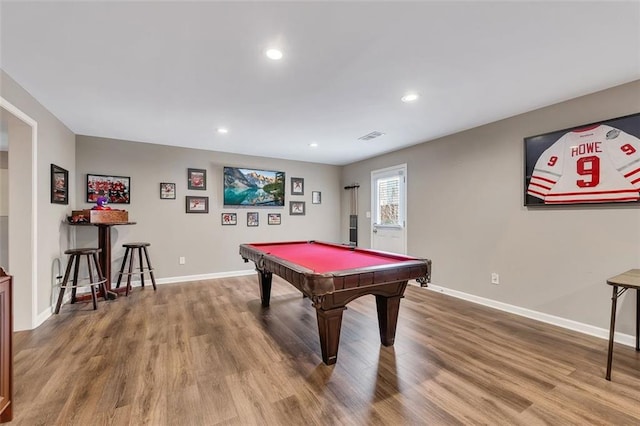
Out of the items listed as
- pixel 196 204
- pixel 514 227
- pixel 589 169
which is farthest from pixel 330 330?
pixel 196 204

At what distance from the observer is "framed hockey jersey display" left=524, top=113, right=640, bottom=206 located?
99.4 inches

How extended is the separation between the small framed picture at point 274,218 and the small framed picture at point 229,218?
659 mm

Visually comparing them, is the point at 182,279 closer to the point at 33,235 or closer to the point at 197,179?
the point at 197,179

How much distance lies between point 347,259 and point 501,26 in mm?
2087

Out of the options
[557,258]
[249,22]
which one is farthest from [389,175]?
[249,22]

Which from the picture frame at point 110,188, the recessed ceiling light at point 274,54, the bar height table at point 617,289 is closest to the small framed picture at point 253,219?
the picture frame at point 110,188

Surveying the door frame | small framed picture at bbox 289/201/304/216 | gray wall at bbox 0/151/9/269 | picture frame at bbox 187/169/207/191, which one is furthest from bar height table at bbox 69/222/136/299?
small framed picture at bbox 289/201/304/216

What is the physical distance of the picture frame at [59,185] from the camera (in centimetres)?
327

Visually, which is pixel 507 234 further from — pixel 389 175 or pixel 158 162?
pixel 158 162

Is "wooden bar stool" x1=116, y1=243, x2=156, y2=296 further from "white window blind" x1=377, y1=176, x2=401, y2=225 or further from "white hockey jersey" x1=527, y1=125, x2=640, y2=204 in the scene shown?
A: "white hockey jersey" x1=527, y1=125, x2=640, y2=204

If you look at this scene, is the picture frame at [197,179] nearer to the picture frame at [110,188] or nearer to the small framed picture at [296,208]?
the picture frame at [110,188]

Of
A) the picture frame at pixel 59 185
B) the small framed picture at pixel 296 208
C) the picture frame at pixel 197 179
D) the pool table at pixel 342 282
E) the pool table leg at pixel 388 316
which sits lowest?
the pool table leg at pixel 388 316

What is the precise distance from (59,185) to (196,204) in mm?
1843

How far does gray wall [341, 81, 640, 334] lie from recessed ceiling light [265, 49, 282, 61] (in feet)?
9.52
